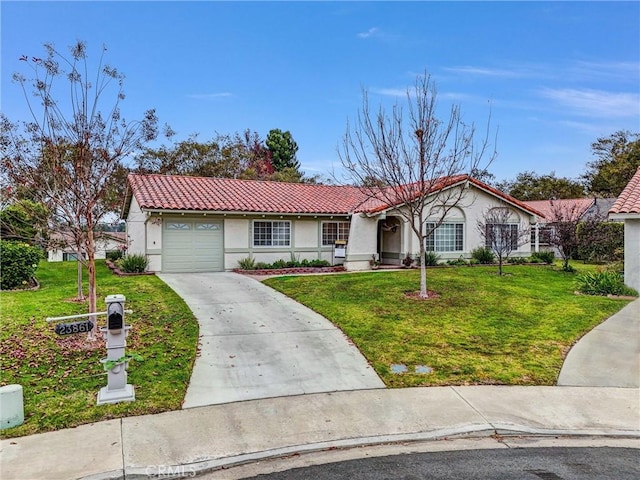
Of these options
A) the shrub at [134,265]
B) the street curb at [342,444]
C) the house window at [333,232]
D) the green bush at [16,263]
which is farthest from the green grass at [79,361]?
the house window at [333,232]

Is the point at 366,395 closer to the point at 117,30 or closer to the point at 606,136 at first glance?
the point at 117,30

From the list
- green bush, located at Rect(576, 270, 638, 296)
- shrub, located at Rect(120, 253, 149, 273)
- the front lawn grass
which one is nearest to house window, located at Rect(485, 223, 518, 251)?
the front lawn grass

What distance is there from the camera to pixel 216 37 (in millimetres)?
14711

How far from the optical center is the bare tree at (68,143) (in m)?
6.97

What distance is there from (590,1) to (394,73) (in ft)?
20.1

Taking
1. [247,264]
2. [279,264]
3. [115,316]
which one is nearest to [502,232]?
[279,264]

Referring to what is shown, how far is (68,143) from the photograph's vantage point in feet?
23.9

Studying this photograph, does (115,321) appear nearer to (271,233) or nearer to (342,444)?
(342,444)

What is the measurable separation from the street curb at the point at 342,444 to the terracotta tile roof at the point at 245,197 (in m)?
11.3

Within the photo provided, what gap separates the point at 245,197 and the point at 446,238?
967cm

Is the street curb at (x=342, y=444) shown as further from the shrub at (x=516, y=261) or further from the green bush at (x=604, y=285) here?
the shrub at (x=516, y=261)

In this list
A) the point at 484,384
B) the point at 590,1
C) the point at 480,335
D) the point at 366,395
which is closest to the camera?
the point at 366,395

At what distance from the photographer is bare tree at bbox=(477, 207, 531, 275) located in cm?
1695

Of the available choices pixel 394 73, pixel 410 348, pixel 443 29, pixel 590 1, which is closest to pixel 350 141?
pixel 394 73
